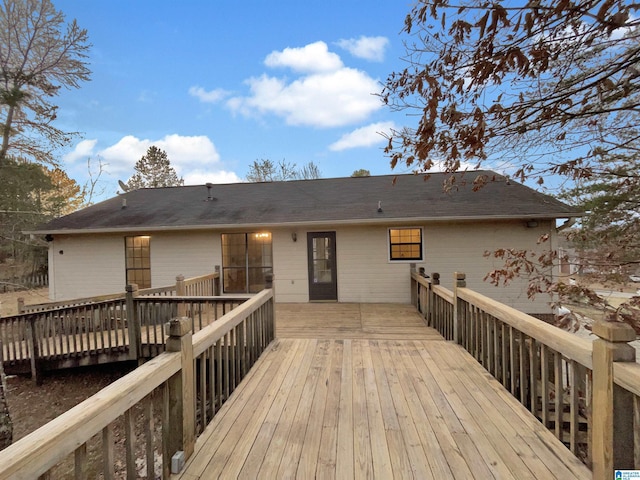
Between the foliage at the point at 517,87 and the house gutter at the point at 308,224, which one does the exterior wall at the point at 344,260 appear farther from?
the foliage at the point at 517,87

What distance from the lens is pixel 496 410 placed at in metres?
2.38

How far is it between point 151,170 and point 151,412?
1294 inches

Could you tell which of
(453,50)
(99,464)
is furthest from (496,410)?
(99,464)

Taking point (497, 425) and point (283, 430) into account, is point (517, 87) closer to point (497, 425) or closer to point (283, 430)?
point (497, 425)

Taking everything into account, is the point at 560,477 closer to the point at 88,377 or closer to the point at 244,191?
the point at 88,377

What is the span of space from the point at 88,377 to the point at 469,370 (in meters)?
6.77

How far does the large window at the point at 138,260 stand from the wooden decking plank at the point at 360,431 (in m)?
7.64

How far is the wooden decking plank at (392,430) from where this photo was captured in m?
1.77

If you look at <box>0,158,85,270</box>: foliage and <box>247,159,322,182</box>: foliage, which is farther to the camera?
<box>247,159,322,182</box>: foliage

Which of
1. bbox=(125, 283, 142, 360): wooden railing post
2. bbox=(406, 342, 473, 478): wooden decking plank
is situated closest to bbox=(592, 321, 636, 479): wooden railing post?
bbox=(406, 342, 473, 478): wooden decking plank

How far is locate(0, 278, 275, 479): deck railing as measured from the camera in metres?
0.96

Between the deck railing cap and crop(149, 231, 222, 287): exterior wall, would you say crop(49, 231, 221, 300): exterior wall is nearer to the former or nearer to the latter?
crop(149, 231, 222, 287): exterior wall

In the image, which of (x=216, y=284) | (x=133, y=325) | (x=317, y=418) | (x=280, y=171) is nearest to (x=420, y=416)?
(x=317, y=418)

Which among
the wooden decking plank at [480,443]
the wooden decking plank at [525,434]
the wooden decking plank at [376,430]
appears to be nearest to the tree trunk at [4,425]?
the wooden decking plank at [376,430]
